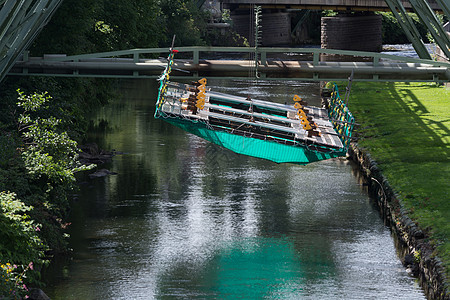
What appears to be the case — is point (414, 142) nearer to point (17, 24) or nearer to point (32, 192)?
point (32, 192)

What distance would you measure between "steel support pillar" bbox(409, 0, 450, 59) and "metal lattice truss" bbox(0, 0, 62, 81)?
2003 cm

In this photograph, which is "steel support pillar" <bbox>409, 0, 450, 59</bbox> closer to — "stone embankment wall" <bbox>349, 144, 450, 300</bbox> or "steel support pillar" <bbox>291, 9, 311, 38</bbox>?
"stone embankment wall" <bbox>349, 144, 450, 300</bbox>

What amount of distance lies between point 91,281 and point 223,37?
272 feet

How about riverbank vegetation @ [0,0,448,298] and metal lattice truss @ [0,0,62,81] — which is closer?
riverbank vegetation @ [0,0,448,298]

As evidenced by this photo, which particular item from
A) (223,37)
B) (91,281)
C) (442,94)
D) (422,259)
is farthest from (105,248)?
(223,37)

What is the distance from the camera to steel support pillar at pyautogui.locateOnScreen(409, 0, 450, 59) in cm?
4581

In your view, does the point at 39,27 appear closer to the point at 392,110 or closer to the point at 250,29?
the point at 392,110

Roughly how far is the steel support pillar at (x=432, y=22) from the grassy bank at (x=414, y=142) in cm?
458

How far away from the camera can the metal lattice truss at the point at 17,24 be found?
28.7 m

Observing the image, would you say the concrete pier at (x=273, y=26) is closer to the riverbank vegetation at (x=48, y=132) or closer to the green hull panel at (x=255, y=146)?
the riverbank vegetation at (x=48, y=132)

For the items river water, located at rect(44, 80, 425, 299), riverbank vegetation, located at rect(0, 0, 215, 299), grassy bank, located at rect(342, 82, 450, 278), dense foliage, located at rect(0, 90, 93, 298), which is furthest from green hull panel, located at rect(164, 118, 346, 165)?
riverbank vegetation, located at rect(0, 0, 215, 299)

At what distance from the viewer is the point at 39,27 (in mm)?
39969

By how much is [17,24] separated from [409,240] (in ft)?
53.1

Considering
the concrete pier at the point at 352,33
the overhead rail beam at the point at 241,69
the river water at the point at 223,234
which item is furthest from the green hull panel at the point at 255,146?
the concrete pier at the point at 352,33
